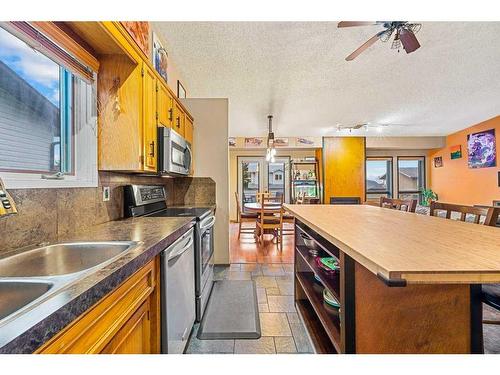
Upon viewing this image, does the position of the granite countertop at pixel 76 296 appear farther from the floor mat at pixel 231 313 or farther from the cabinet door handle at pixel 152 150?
the floor mat at pixel 231 313

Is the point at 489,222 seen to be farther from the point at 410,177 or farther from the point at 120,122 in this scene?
the point at 410,177

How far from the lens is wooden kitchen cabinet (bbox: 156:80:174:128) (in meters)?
2.09

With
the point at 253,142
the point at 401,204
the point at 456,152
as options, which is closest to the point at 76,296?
the point at 401,204

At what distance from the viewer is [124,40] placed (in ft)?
5.03

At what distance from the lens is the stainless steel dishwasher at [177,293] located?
1278mm

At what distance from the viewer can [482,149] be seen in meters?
5.72

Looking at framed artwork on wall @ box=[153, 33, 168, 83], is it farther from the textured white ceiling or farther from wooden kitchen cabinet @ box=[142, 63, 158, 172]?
wooden kitchen cabinet @ box=[142, 63, 158, 172]

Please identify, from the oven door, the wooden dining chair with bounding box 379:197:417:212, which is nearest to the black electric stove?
the oven door

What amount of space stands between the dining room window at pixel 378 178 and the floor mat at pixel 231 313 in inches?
258

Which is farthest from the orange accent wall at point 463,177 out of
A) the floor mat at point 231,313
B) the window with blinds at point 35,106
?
the window with blinds at point 35,106

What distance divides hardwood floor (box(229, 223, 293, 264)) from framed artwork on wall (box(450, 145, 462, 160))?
505 cm
